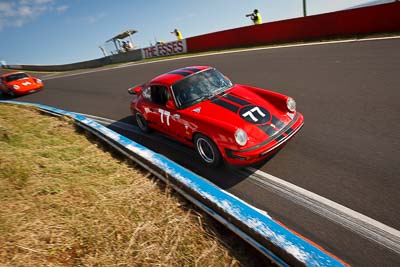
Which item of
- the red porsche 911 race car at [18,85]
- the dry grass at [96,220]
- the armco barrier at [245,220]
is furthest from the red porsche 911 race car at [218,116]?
the red porsche 911 race car at [18,85]

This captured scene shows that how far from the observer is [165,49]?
897 inches

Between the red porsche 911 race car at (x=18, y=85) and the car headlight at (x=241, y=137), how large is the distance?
13.2m

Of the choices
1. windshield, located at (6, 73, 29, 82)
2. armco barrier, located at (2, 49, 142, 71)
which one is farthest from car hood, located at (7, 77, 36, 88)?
armco barrier, located at (2, 49, 142, 71)

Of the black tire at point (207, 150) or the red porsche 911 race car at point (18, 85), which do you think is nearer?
the black tire at point (207, 150)

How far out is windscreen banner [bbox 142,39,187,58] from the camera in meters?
21.7

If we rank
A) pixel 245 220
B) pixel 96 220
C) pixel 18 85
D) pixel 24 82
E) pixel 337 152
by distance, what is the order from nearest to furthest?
1. pixel 245 220
2. pixel 96 220
3. pixel 337 152
4. pixel 18 85
5. pixel 24 82

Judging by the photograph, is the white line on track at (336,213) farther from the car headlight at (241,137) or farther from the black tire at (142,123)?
the black tire at (142,123)

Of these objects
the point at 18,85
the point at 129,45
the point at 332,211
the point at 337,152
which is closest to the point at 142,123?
the point at 337,152

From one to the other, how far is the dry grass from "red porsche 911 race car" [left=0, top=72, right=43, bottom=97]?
35.5ft

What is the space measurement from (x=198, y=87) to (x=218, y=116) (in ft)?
3.13

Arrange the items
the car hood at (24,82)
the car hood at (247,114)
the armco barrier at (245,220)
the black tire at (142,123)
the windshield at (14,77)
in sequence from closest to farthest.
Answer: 1. the armco barrier at (245,220)
2. the car hood at (247,114)
3. the black tire at (142,123)
4. the car hood at (24,82)
5. the windshield at (14,77)

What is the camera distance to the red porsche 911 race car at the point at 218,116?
349 cm

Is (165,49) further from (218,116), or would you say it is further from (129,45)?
(218,116)

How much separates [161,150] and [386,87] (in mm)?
5331
